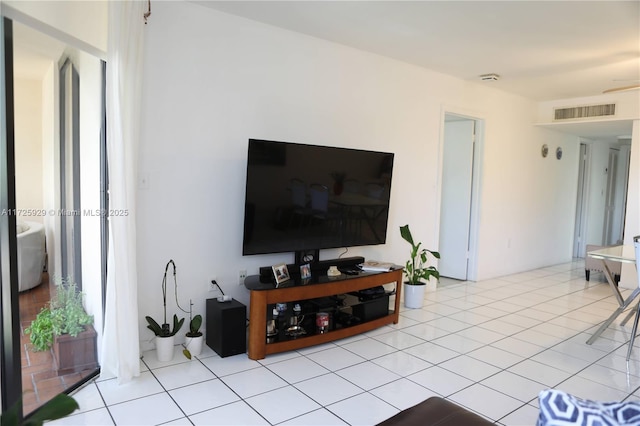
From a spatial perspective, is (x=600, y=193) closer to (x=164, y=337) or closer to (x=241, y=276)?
(x=241, y=276)

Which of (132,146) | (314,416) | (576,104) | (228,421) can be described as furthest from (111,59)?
(576,104)

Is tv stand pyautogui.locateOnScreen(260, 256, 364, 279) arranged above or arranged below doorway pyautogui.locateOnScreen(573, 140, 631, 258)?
below

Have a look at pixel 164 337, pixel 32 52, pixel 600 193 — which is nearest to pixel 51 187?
pixel 32 52

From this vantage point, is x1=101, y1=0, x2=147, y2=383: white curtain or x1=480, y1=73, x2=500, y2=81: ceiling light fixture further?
x1=480, y1=73, x2=500, y2=81: ceiling light fixture

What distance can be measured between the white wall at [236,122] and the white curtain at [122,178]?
0.32 meters

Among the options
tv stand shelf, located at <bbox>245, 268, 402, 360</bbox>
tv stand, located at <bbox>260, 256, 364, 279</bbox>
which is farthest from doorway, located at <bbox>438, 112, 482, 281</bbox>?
tv stand shelf, located at <bbox>245, 268, 402, 360</bbox>

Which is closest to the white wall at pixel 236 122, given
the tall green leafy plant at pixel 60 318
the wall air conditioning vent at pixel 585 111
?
the tall green leafy plant at pixel 60 318

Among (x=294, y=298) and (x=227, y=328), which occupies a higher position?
(x=294, y=298)

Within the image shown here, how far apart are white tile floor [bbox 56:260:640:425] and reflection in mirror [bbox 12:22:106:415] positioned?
277 mm

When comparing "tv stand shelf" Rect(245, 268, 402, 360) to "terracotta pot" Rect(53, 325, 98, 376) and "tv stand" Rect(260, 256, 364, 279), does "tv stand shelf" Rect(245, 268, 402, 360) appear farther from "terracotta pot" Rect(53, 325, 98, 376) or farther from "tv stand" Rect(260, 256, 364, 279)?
"terracotta pot" Rect(53, 325, 98, 376)

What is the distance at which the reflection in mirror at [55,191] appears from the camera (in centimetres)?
222

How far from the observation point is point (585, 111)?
609cm

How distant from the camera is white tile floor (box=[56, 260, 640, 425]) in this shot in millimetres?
2385

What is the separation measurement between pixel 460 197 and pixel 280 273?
341 cm
